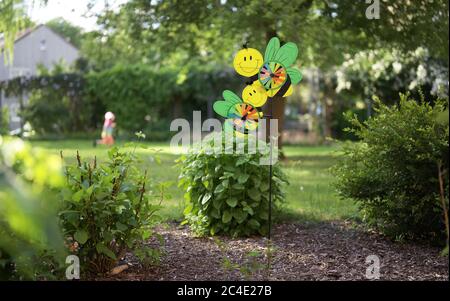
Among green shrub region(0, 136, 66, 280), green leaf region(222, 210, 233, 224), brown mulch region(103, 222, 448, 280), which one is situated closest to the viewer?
green shrub region(0, 136, 66, 280)

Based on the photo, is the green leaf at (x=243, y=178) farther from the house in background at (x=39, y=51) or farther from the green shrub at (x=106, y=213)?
the house in background at (x=39, y=51)

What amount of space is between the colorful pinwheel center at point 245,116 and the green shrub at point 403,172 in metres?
0.87

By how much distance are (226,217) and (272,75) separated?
4.29 ft

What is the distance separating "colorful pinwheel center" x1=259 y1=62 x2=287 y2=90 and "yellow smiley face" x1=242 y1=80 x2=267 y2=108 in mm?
63

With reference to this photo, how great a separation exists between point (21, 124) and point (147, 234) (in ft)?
57.0

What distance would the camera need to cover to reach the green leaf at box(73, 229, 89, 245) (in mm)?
3204

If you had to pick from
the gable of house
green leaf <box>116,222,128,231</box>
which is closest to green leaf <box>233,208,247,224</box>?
green leaf <box>116,222,128,231</box>

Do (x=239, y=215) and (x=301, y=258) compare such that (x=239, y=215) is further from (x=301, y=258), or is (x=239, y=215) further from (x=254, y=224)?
(x=301, y=258)

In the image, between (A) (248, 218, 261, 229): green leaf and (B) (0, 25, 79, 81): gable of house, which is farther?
(B) (0, 25, 79, 81): gable of house

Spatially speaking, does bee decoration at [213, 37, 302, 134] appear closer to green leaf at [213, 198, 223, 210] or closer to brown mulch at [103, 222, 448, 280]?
green leaf at [213, 198, 223, 210]

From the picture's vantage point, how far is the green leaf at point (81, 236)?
10.5ft

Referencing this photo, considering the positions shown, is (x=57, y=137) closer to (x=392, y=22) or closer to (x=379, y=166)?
(x=392, y=22)

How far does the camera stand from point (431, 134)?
405 centimetres
